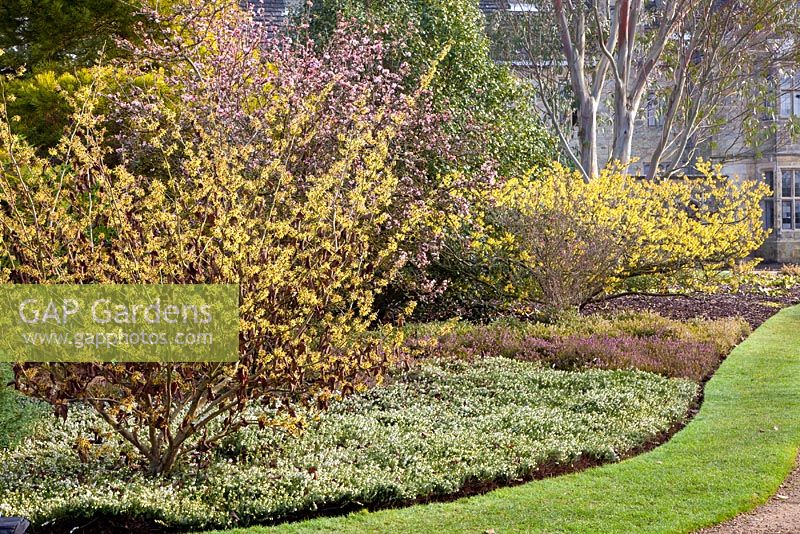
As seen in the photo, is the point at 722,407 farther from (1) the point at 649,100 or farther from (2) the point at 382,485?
(1) the point at 649,100

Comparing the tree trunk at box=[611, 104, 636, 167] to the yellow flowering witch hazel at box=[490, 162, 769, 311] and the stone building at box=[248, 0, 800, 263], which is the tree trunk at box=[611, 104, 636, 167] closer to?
the yellow flowering witch hazel at box=[490, 162, 769, 311]

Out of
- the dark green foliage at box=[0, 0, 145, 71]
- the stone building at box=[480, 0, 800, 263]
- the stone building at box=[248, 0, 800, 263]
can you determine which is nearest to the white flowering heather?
the dark green foliage at box=[0, 0, 145, 71]

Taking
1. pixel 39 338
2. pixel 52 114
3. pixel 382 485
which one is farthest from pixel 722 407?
pixel 52 114

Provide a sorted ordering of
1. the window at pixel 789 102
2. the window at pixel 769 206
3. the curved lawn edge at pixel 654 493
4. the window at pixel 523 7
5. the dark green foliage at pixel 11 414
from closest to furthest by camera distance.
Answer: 1. the curved lawn edge at pixel 654 493
2. the dark green foliage at pixel 11 414
3. the window at pixel 523 7
4. the window at pixel 769 206
5. the window at pixel 789 102

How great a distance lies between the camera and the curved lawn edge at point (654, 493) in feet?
16.4

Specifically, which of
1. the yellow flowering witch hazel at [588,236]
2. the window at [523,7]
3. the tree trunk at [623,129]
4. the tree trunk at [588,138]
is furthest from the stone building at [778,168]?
the yellow flowering witch hazel at [588,236]

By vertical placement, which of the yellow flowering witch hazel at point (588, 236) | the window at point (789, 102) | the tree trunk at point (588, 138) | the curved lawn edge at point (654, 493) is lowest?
the curved lawn edge at point (654, 493)

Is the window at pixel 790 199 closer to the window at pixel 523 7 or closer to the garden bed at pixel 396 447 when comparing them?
the window at pixel 523 7

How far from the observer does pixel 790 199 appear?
89.2 ft

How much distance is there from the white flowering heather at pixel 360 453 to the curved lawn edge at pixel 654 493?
8.7 inches

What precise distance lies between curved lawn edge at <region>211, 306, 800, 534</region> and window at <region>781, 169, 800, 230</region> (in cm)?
2093

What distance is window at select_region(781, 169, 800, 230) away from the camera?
27.1m

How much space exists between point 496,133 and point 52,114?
21.1 feet

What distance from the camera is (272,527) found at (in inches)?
195
